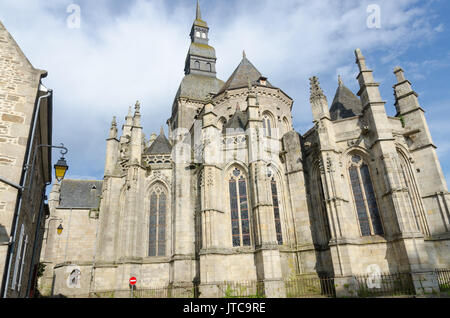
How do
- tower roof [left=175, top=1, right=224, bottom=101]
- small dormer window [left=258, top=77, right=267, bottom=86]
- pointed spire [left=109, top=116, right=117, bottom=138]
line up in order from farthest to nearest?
tower roof [left=175, top=1, right=224, bottom=101]
small dormer window [left=258, top=77, right=267, bottom=86]
pointed spire [left=109, top=116, right=117, bottom=138]

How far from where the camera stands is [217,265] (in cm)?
1497

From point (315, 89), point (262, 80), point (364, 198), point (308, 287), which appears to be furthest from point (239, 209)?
point (262, 80)

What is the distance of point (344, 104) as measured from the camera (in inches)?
774

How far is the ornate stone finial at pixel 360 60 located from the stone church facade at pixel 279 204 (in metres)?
0.06

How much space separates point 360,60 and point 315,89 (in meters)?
2.79

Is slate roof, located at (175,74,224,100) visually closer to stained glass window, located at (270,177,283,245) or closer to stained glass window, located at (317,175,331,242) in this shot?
stained glass window, located at (270,177,283,245)

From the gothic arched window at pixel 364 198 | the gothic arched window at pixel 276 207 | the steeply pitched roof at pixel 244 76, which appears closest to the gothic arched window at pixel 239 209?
the gothic arched window at pixel 276 207

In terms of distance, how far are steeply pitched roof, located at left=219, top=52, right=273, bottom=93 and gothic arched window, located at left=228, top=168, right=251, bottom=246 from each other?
32.6 ft

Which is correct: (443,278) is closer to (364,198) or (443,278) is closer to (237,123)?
(364,198)

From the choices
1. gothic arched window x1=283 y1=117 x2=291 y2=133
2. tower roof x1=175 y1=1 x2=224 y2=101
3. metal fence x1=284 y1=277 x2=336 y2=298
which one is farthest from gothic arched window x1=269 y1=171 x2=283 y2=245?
tower roof x1=175 y1=1 x2=224 y2=101

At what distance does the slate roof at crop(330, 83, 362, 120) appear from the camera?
736 inches
